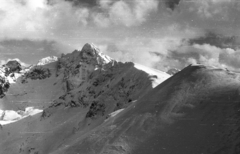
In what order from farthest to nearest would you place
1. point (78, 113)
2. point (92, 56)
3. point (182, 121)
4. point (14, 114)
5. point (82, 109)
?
point (92, 56), point (14, 114), point (82, 109), point (78, 113), point (182, 121)

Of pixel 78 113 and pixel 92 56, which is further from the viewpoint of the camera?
pixel 92 56

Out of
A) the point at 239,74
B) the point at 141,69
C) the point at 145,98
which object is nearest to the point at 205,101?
the point at 239,74

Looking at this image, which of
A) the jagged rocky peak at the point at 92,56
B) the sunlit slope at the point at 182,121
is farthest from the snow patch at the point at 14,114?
the sunlit slope at the point at 182,121

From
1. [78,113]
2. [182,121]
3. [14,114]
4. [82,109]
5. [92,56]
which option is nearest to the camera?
[182,121]

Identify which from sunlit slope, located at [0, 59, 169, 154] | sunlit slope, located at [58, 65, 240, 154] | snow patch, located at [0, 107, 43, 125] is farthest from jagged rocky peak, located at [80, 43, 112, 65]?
sunlit slope, located at [58, 65, 240, 154]

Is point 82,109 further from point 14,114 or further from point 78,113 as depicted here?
point 14,114

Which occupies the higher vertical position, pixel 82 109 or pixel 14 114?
pixel 82 109

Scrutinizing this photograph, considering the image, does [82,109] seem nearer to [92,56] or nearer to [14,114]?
[14,114]

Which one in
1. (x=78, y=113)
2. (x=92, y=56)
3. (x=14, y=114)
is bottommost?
(x=14, y=114)

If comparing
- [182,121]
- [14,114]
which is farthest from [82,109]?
[182,121]
